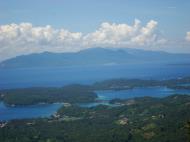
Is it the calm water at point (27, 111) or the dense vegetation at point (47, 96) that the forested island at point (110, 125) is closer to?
the calm water at point (27, 111)

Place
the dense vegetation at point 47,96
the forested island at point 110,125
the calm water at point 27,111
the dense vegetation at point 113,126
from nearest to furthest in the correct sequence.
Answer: the dense vegetation at point 113,126 < the forested island at point 110,125 < the calm water at point 27,111 < the dense vegetation at point 47,96

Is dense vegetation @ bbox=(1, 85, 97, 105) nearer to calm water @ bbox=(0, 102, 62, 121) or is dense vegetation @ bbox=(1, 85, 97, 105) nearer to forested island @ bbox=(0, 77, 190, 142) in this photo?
calm water @ bbox=(0, 102, 62, 121)

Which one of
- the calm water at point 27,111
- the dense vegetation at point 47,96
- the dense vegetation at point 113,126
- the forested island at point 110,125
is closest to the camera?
the dense vegetation at point 113,126

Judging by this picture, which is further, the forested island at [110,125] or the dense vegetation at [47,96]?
the dense vegetation at [47,96]

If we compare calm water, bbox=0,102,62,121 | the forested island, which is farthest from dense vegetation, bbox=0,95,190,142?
calm water, bbox=0,102,62,121

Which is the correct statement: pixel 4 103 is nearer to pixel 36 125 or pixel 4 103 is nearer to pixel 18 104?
pixel 18 104

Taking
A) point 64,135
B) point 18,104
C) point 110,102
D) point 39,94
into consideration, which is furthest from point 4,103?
point 64,135

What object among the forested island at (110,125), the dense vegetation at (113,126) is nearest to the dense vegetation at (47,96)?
the forested island at (110,125)
